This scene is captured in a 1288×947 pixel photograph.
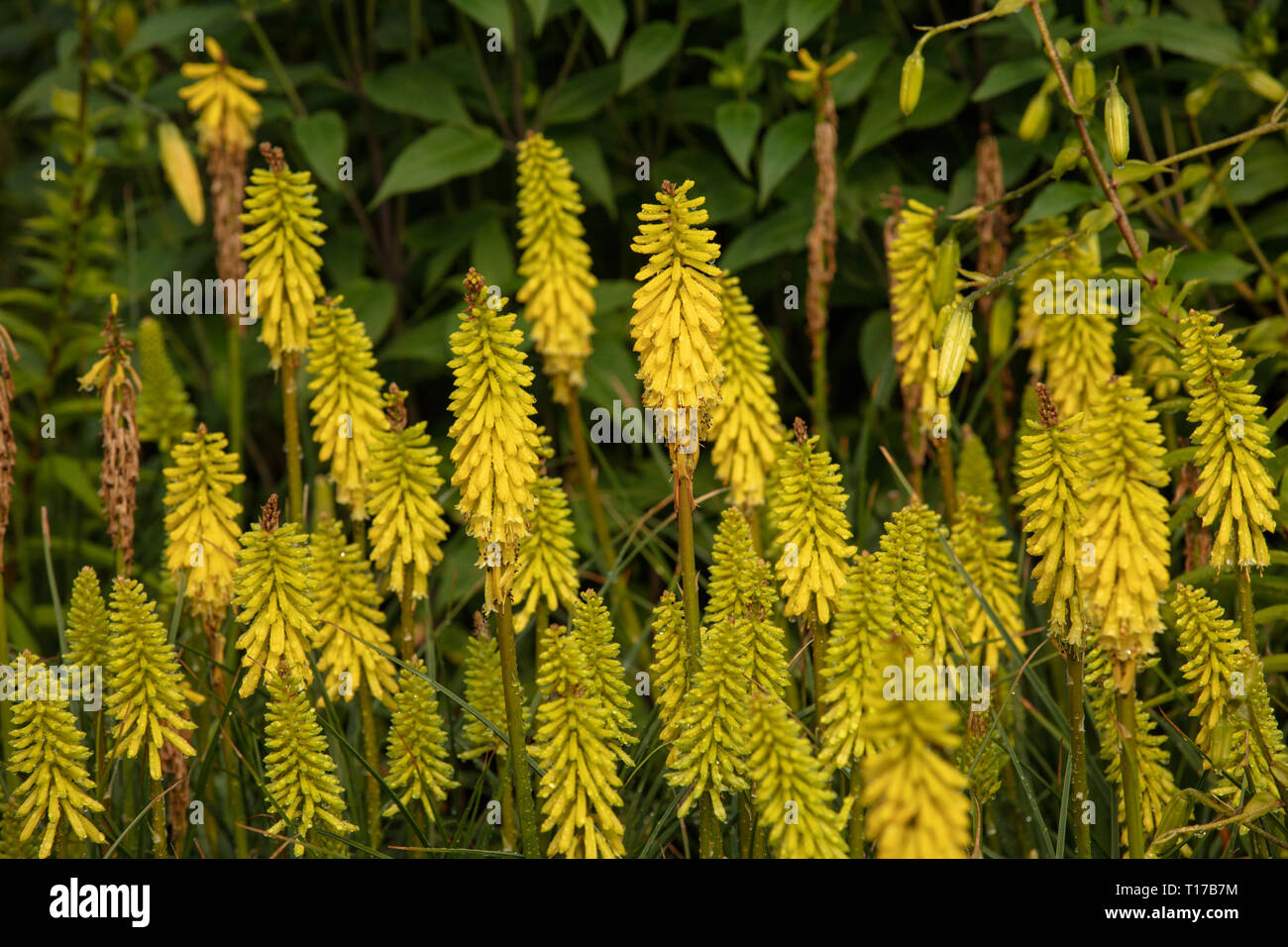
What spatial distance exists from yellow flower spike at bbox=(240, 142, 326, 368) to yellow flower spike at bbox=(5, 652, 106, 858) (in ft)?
3.91

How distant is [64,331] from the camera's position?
5.46m

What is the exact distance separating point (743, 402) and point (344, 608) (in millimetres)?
1253

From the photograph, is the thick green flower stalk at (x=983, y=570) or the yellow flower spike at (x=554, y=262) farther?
the yellow flower spike at (x=554, y=262)

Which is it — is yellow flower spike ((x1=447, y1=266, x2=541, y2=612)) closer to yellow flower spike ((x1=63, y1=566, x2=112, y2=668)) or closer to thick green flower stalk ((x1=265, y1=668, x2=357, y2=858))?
thick green flower stalk ((x1=265, y1=668, x2=357, y2=858))

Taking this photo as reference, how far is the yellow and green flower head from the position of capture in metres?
2.88

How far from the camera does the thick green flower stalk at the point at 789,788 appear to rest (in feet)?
7.94

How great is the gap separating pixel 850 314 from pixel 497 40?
215cm

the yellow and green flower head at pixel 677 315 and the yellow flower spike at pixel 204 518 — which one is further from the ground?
the yellow and green flower head at pixel 677 315

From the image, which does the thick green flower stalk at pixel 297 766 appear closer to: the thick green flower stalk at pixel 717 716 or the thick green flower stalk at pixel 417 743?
the thick green flower stalk at pixel 417 743

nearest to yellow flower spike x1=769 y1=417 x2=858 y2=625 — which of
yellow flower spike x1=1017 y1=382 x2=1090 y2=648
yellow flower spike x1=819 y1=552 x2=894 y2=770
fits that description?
yellow flower spike x1=819 y1=552 x2=894 y2=770

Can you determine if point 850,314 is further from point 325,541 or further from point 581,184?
point 325,541

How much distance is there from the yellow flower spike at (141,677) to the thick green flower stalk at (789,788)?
4.10 ft

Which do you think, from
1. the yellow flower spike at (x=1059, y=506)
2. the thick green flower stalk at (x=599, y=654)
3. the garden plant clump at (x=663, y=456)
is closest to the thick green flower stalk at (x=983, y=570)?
the garden plant clump at (x=663, y=456)
